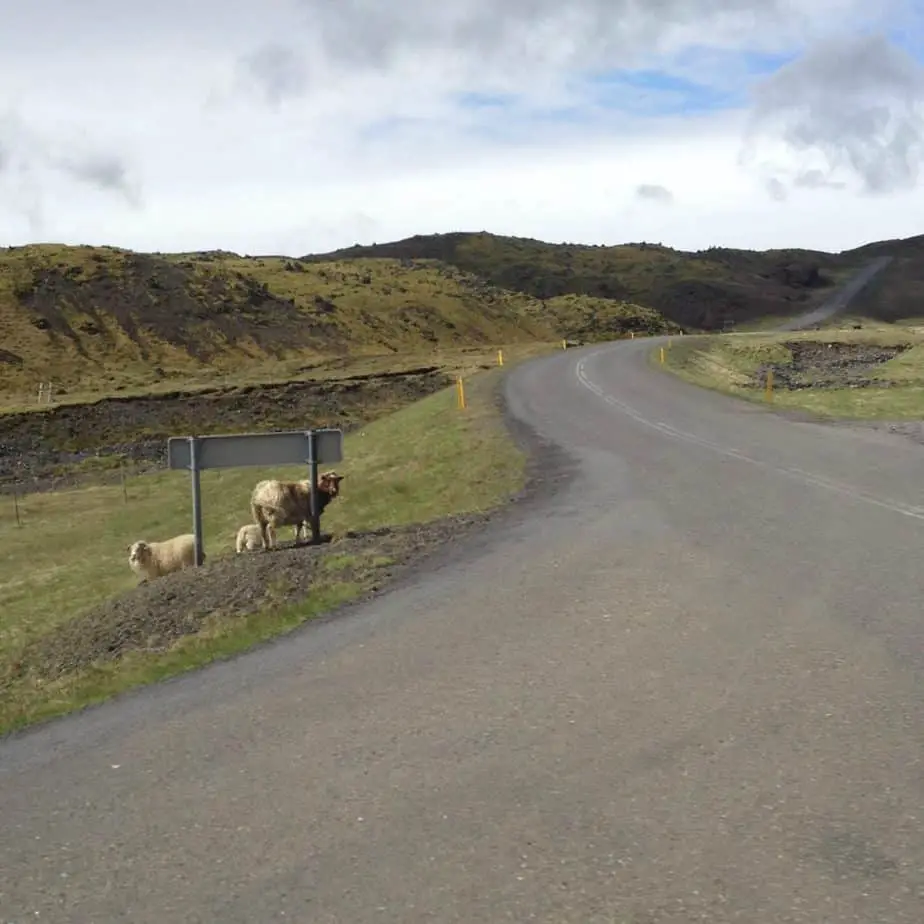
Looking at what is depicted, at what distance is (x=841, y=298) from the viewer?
454 feet

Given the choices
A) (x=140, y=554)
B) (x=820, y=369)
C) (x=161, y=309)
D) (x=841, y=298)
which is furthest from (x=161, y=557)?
(x=841, y=298)

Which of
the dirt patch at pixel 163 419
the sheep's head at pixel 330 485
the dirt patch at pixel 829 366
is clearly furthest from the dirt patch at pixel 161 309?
the sheep's head at pixel 330 485

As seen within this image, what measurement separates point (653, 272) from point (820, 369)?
111 metres

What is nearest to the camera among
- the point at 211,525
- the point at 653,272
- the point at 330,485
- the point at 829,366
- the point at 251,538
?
the point at 330,485

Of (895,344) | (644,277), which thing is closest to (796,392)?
(895,344)

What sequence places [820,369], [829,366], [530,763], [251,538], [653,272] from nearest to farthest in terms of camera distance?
[530,763]
[251,538]
[820,369]
[829,366]
[653,272]

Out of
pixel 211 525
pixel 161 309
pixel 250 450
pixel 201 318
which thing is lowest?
pixel 211 525

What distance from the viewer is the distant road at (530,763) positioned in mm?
4699

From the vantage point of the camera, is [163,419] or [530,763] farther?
[163,419]

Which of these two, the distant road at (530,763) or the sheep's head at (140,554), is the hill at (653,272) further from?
the distant road at (530,763)

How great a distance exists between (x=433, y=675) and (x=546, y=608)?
1.85 metres

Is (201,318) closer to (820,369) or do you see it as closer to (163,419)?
(163,419)

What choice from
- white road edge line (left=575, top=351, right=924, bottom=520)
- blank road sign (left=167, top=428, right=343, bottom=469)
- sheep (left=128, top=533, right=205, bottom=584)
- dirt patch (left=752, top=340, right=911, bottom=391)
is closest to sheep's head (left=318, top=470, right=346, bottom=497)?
sheep (left=128, top=533, right=205, bottom=584)

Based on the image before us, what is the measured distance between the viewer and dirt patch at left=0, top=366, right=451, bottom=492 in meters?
40.5
